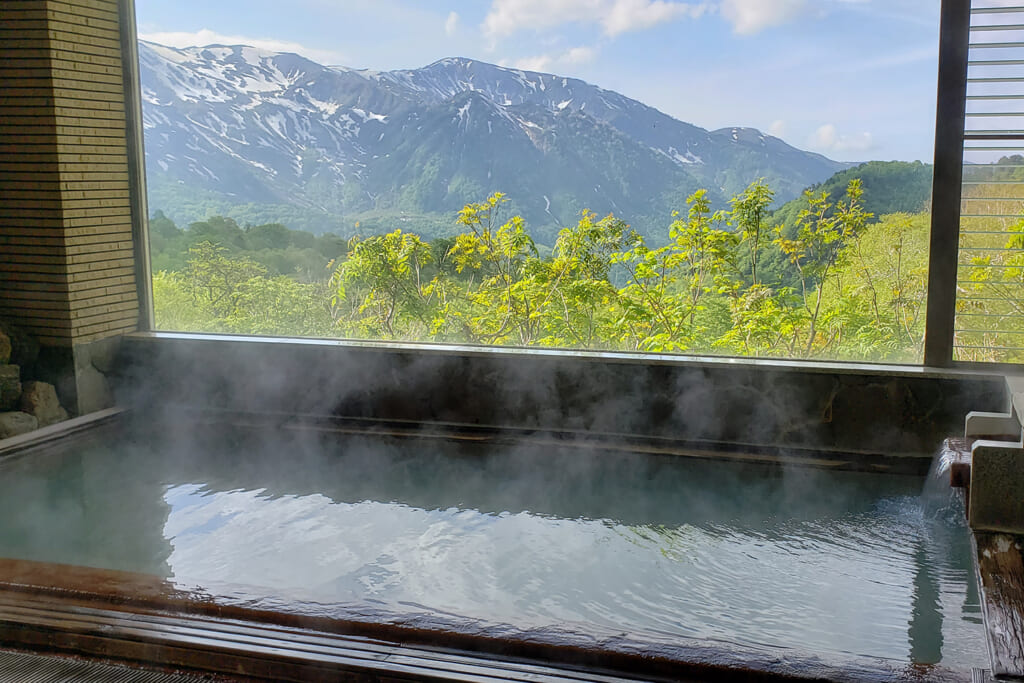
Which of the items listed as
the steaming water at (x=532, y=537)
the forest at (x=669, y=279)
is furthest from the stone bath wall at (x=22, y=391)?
the forest at (x=669, y=279)

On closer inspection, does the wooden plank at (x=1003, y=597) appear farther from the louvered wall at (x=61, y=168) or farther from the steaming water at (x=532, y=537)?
the louvered wall at (x=61, y=168)

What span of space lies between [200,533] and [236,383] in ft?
6.06

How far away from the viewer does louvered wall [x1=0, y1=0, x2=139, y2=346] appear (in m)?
4.46

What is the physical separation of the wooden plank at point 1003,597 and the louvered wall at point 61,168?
4.45 m

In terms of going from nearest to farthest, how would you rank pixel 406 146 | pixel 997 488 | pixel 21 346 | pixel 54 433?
pixel 997 488, pixel 54 433, pixel 21 346, pixel 406 146

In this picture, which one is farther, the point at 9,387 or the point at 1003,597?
the point at 9,387

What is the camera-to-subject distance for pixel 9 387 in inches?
173

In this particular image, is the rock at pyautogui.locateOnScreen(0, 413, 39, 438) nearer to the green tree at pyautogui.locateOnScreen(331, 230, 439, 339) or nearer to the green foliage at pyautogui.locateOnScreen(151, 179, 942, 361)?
the green foliage at pyautogui.locateOnScreen(151, 179, 942, 361)

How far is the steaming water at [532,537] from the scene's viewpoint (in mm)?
2350

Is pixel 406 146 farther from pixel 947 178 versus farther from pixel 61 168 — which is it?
pixel 947 178

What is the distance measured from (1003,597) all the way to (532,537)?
4.79ft

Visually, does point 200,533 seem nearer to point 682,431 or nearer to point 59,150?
point 682,431

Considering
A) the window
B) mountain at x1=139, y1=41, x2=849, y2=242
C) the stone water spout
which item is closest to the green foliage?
mountain at x1=139, y1=41, x2=849, y2=242

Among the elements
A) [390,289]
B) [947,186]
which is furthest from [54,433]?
[947,186]
